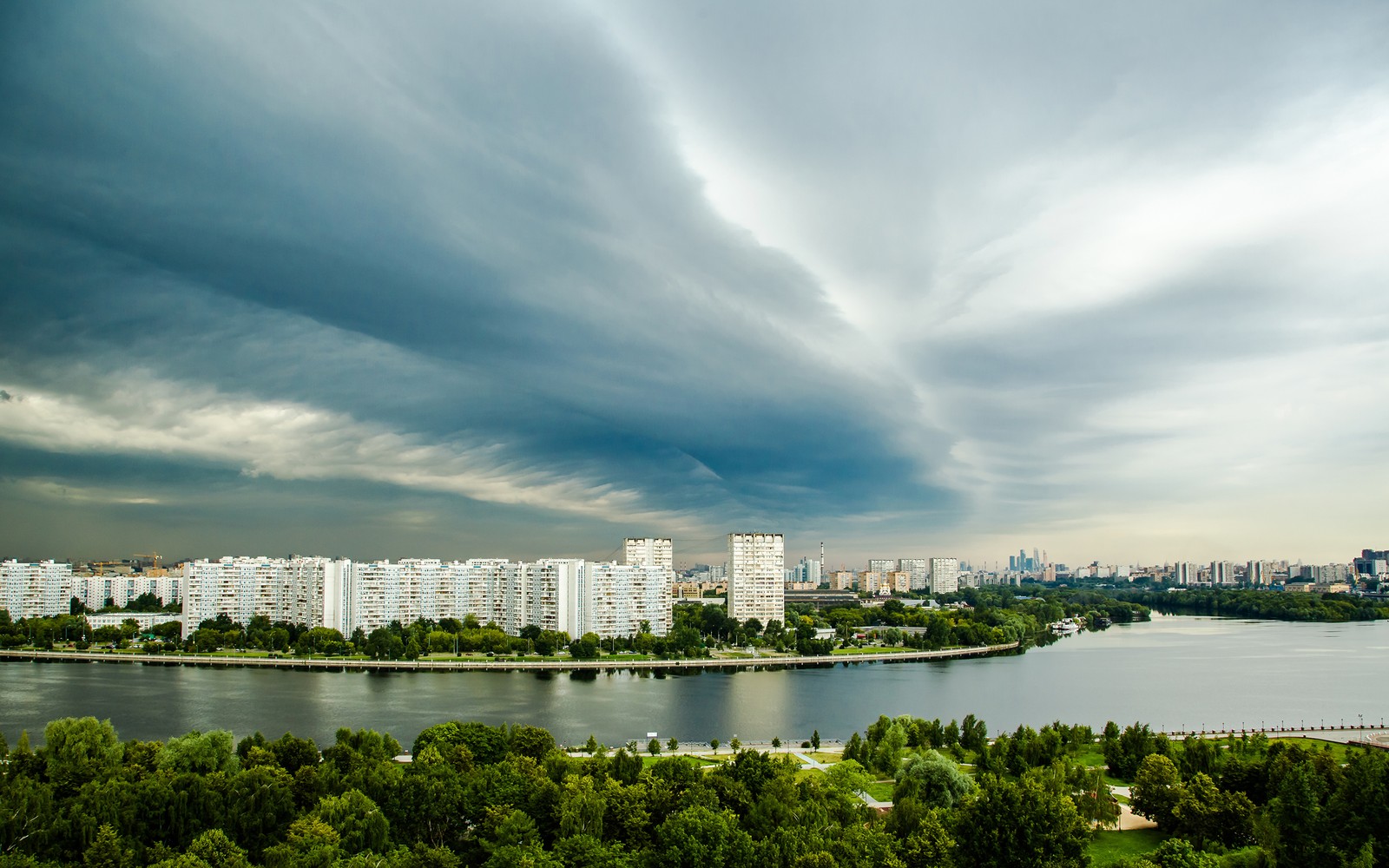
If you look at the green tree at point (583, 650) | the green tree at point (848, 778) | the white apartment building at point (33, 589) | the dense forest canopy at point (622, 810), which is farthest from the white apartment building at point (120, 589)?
the green tree at point (848, 778)

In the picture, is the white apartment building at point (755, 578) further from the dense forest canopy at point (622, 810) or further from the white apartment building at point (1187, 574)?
the white apartment building at point (1187, 574)

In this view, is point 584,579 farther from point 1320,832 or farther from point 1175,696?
point 1320,832

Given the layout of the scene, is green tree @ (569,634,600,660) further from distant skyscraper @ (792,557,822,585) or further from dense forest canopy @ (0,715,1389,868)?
distant skyscraper @ (792,557,822,585)

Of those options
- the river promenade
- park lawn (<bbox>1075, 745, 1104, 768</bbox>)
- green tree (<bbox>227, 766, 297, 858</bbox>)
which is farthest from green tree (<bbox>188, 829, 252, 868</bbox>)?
the river promenade

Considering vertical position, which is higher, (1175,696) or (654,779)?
(654,779)

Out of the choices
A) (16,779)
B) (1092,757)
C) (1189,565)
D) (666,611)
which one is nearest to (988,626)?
(666,611)
